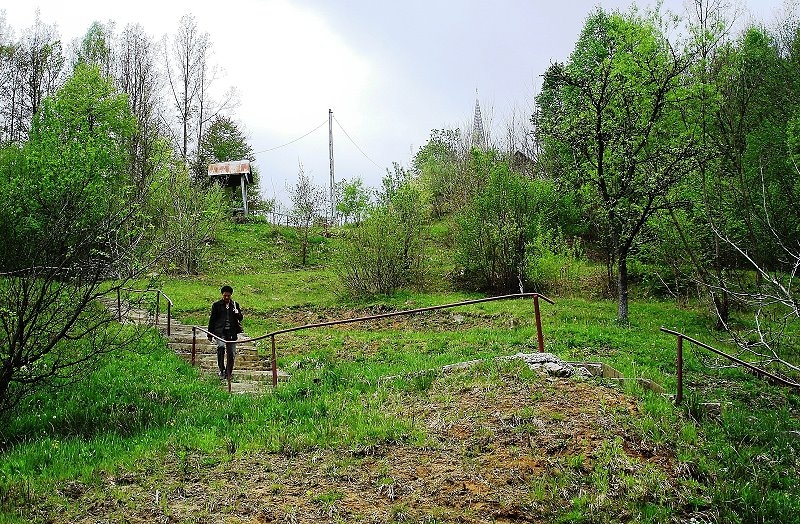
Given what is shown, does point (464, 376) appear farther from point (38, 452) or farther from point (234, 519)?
point (38, 452)

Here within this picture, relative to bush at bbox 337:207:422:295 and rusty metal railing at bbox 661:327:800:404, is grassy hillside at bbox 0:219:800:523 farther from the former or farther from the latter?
bush at bbox 337:207:422:295

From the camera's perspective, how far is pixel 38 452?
24.1 ft

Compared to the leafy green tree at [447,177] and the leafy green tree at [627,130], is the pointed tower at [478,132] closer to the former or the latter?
the leafy green tree at [447,177]

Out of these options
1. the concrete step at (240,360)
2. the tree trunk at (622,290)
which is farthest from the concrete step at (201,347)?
the tree trunk at (622,290)

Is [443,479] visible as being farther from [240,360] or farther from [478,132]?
[478,132]

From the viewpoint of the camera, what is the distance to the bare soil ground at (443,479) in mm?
5859

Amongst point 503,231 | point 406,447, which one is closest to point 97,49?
point 503,231

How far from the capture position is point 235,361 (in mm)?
13898

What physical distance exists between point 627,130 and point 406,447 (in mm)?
12314

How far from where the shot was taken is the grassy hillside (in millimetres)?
5965

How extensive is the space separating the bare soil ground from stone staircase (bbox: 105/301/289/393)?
3.94 metres

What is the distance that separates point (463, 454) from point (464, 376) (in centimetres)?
231

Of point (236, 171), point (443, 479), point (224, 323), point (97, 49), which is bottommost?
point (443, 479)

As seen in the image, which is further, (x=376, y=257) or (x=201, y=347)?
(x=376, y=257)
